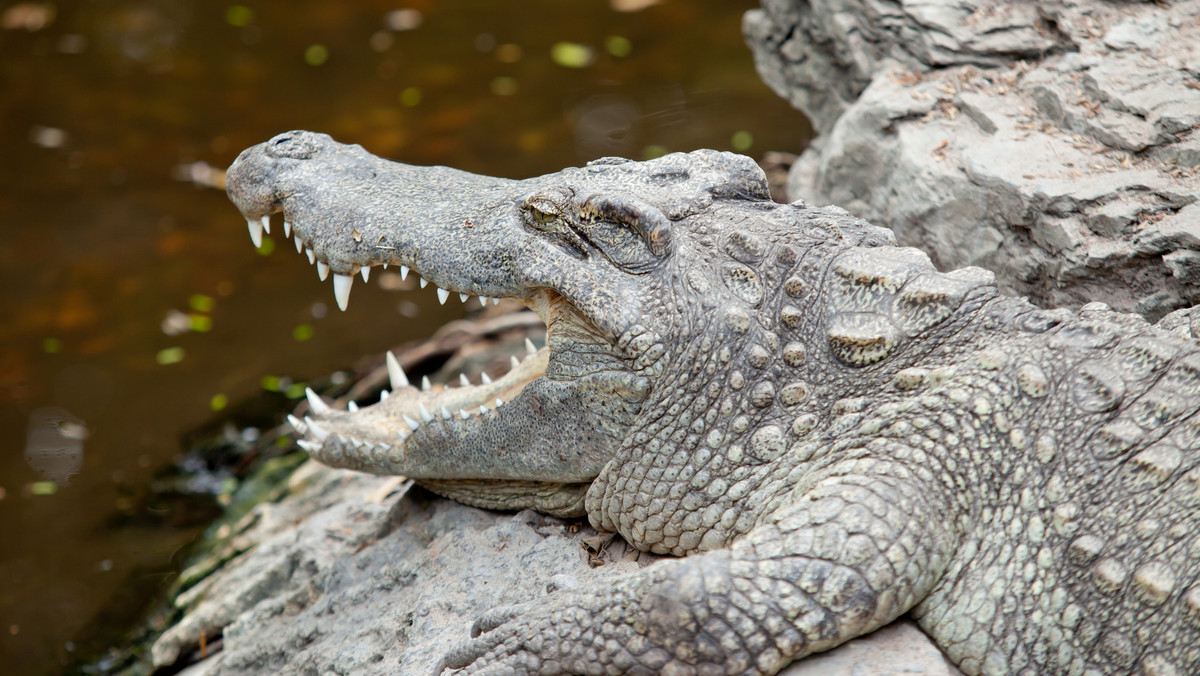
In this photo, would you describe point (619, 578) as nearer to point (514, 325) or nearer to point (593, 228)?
point (593, 228)

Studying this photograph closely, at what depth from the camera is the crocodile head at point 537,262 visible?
9.78 feet

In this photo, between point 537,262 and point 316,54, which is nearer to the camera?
point 537,262

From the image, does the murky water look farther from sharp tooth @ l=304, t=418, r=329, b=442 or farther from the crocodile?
the crocodile

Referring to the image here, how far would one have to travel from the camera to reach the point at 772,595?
241cm

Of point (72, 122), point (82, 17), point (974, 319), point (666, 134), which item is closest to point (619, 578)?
point (974, 319)

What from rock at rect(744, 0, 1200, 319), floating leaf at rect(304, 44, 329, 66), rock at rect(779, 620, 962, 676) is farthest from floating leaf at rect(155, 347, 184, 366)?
rock at rect(779, 620, 962, 676)

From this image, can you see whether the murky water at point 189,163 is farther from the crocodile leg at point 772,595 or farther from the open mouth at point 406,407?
the crocodile leg at point 772,595

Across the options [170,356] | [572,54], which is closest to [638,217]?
[170,356]

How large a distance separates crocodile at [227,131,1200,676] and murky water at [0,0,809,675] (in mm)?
2593

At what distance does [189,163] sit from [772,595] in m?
7.14

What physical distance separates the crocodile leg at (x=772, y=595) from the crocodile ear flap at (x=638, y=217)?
3.02ft

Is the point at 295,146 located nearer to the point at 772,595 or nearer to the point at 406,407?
the point at 406,407

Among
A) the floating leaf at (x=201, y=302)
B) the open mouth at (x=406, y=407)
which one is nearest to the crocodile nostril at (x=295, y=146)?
the open mouth at (x=406, y=407)

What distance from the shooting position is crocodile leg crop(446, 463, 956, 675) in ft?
7.92
